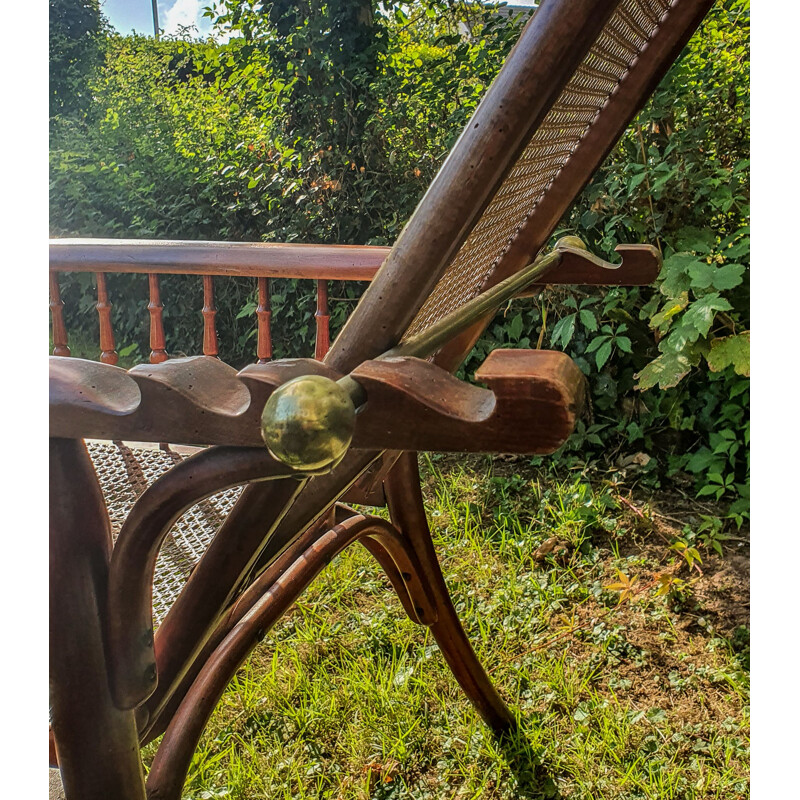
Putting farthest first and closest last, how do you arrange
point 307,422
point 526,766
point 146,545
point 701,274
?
point 701,274 → point 526,766 → point 146,545 → point 307,422

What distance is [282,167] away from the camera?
346 centimetres

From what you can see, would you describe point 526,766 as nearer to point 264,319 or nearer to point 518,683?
point 518,683

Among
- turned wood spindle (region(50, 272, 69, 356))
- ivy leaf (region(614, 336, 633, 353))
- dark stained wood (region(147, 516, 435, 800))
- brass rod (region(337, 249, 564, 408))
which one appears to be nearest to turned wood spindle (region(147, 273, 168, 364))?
turned wood spindle (region(50, 272, 69, 356))

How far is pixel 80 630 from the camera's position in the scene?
57 centimetres

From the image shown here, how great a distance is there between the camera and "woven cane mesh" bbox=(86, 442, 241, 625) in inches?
40.8

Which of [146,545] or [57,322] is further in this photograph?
[57,322]

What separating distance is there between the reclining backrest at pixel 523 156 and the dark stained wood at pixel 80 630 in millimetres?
238

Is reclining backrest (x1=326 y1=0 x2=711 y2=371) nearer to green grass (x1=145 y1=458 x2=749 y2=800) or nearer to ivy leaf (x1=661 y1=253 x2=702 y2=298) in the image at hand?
green grass (x1=145 y1=458 x2=749 y2=800)

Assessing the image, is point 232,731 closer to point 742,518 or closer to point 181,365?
point 181,365

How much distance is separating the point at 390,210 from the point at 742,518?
1987 millimetres

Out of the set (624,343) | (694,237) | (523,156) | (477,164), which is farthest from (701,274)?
Answer: (477,164)

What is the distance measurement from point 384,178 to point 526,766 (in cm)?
253

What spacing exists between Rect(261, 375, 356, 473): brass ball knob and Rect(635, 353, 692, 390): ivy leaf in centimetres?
192
